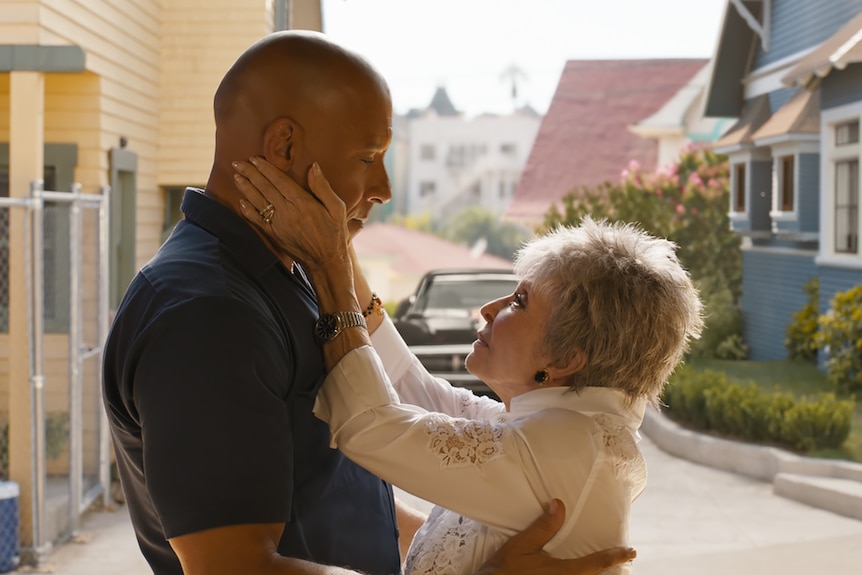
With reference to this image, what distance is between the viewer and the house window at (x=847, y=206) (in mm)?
5328

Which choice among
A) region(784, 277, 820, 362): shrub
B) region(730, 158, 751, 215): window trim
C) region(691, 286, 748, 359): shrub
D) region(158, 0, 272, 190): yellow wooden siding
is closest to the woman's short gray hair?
region(158, 0, 272, 190): yellow wooden siding

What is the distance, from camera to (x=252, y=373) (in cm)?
85

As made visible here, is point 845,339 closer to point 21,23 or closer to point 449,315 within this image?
point 449,315

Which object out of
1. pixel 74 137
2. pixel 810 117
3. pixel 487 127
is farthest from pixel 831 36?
pixel 487 127

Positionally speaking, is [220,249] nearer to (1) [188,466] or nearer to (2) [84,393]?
(1) [188,466]

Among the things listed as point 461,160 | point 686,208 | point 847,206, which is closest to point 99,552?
point 847,206

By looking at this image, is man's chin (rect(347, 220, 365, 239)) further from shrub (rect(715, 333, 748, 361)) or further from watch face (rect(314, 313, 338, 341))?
shrub (rect(715, 333, 748, 361))

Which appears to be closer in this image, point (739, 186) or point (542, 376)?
point (542, 376)

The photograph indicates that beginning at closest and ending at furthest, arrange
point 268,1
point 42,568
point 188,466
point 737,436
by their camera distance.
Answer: point 188,466
point 42,568
point 268,1
point 737,436

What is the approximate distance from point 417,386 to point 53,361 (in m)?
3.37

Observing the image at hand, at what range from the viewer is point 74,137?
4.37 metres

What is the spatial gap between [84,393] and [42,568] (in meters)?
1.24

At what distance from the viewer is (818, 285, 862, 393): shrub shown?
204 inches

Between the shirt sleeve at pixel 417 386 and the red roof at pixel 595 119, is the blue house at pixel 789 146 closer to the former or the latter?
the shirt sleeve at pixel 417 386
